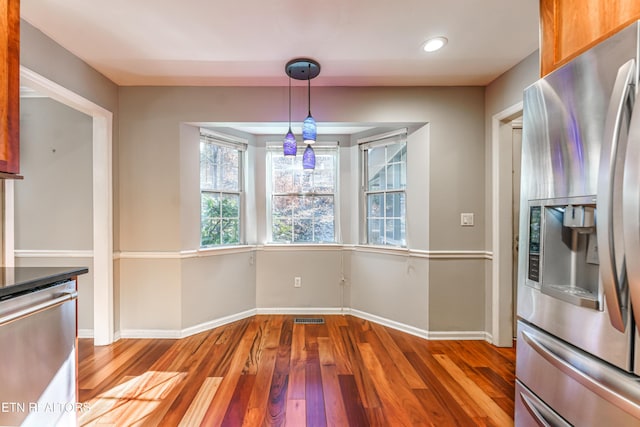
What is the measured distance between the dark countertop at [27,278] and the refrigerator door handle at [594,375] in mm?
2222

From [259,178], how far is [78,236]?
193 centimetres

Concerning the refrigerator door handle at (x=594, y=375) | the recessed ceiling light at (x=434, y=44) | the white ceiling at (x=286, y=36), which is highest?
the white ceiling at (x=286, y=36)

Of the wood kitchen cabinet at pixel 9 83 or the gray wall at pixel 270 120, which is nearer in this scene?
the wood kitchen cabinet at pixel 9 83

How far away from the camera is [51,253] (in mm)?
2848

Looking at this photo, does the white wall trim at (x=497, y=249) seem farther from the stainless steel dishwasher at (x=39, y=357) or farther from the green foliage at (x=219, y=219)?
the stainless steel dishwasher at (x=39, y=357)

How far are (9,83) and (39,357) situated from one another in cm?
138

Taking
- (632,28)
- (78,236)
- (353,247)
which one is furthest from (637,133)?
(78,236)

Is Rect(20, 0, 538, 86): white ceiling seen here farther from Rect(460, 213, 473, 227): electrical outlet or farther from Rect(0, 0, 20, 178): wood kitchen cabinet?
Rect(460, 213, 473, 227): electrical outlet

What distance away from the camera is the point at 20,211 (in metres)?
2.86

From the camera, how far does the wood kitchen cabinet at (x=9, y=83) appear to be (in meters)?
1.46

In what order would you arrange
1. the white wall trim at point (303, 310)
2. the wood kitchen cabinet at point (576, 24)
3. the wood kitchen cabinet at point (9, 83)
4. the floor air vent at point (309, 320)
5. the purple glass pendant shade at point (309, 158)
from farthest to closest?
the white wall trim at point (303, 310)
the floor air vent at point (309, 320)
the purple glass pendant shade at point (309, 158)
the wood kitchen cabinet at point (9, 83)
the wood kitchen cabinet at point (576, 24)

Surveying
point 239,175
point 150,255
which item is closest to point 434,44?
point 239,175

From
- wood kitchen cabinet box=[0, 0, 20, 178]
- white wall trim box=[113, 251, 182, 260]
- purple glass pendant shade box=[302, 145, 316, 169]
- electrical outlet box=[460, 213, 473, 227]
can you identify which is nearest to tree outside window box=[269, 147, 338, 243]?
purple glass pendant shade box=[302, 145, 316, 169]

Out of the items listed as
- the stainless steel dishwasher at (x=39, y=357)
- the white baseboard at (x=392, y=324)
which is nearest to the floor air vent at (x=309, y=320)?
the white baseboard at (x=392, y=324)
